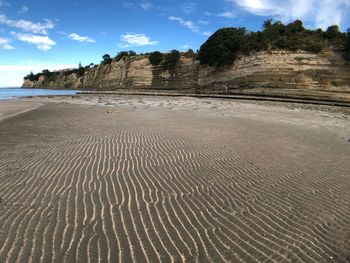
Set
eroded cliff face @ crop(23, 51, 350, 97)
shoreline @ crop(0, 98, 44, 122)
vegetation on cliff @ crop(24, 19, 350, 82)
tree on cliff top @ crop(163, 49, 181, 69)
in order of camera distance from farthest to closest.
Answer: tree on cliff top @ crop(163, 49, 181, 69), vegetation on cliff @ crop(24, 19, 350, 82), eroded cliff face @ crop(23, 51, 350, 97), shoreline @ crop(0, 98, 44, 122)

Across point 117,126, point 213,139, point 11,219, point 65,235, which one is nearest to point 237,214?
point 65,235

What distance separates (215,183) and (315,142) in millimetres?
6577

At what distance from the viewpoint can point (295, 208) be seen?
18.2 feet

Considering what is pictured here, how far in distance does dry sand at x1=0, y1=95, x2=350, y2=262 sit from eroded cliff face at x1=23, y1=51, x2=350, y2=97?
25192 mm

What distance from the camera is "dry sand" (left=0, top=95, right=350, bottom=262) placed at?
4.12 meters

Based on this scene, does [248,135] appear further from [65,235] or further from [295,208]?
[65,235]

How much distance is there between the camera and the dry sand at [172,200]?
13.5 ft

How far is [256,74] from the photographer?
38.2 metres

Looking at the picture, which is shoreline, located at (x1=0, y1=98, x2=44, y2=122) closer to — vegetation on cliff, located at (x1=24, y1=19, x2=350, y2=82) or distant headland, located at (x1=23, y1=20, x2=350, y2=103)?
distant headland, located at (x1=23, y1=20, x2=350, y2=103)

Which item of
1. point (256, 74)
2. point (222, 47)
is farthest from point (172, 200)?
point (222, 47)

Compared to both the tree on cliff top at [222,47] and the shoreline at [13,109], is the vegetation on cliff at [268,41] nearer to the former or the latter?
the tree on cliff top at [222,47]

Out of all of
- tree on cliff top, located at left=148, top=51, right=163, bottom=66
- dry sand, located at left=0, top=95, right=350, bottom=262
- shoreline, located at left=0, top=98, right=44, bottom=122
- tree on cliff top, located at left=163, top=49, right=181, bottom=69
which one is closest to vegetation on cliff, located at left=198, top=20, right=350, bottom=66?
tree on cliff top, located at left=163, top=49, right=181, bottom=69

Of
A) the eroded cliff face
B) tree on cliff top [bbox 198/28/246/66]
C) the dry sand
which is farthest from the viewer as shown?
tree on cliff top [bbox 198/28/246/66]

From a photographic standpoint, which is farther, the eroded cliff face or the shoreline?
the eroded cliff face
